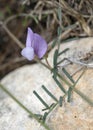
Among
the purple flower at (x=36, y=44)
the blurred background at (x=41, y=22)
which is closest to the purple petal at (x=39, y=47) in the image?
the purple flower at (x=36, y=44)

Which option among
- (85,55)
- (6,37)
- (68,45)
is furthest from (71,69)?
(6,37)

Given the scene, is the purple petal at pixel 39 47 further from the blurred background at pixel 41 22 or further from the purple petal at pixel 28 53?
the blurred background at pixel 41 22

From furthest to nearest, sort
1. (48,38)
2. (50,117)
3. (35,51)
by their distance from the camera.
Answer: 1. (48,38)
2. (50,117)
3. (35,51)

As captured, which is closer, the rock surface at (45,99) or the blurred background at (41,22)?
the rock surface at (45,99)

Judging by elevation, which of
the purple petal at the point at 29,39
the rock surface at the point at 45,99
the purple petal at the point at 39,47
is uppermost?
the purple petal at the point at 29,39

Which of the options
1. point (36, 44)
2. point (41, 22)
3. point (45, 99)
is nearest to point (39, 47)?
point (36, 44)

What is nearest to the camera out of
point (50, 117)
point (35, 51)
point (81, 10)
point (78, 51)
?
point (35, 51)

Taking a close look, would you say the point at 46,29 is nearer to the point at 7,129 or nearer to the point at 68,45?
the point at 68,45
